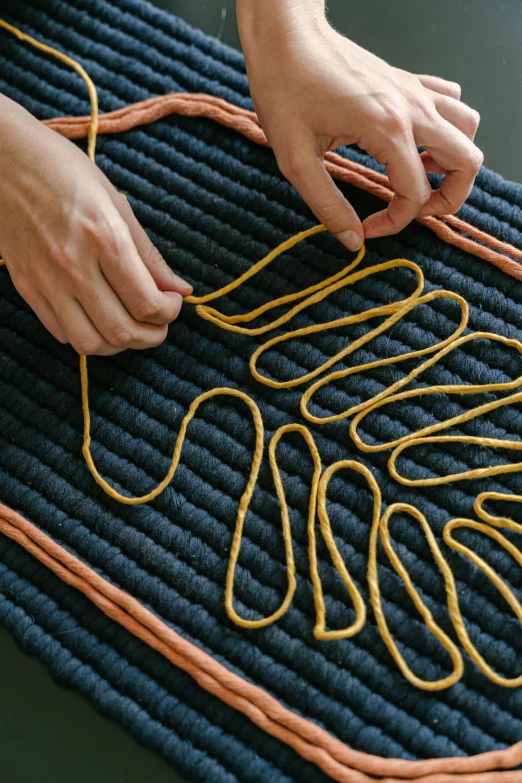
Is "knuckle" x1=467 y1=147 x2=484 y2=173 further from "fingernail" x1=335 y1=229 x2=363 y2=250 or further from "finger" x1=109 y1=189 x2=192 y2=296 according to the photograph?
"finger" x1=109 y1=189 x2=192 y2=296

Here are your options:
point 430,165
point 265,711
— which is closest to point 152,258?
point 430,165

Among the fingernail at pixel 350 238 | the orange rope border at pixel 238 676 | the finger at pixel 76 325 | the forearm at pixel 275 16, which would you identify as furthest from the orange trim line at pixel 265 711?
the forearm at pixel 275 16

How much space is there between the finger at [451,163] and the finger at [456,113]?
1.1 inches

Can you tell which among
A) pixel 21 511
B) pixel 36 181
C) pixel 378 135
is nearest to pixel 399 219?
pixel 378 135

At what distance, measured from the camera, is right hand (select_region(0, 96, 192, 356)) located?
0.58m

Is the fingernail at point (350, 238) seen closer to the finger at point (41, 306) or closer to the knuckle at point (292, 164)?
the knuckle at point (292, 164)

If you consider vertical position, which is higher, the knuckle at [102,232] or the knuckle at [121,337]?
the knuckle at [102,232]

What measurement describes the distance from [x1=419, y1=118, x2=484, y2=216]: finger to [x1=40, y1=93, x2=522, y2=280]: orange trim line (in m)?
0.02

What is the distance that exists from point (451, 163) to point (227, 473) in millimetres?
310

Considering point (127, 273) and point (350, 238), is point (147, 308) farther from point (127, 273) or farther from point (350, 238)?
point (350, 238)

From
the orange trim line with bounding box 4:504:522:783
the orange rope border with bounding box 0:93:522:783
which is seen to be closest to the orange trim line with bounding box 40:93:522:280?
the orange rope border with bounding box 0:93:522:783

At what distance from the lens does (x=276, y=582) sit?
57 cm

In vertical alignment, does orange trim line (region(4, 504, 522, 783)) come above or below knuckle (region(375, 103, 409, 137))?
below

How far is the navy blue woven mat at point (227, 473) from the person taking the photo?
54 cm
